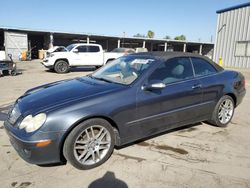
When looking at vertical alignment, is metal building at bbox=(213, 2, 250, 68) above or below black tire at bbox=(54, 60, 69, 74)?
above

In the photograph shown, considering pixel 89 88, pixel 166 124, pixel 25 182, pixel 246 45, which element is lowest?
pixel 25 182

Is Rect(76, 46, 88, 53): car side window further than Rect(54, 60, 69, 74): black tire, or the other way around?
Rect(76, 46, 88, 53): car side window

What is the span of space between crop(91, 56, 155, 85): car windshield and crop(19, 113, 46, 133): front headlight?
4.38 feet

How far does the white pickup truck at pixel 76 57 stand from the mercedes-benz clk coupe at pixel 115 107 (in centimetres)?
1080

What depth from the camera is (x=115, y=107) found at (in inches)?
128

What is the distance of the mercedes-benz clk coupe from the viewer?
291cm

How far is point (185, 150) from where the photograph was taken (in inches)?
149

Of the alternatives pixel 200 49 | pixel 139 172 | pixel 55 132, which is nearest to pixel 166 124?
pixel 139 172

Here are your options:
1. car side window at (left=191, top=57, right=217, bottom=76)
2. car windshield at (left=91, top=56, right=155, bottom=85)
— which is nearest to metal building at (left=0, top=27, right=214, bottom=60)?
car windshield at (left=91, top=56, right=155, bottom=85)

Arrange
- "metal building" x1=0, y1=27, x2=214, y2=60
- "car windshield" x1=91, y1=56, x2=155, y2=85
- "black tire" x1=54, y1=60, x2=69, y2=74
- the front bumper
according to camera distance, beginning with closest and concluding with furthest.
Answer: the front bumper < "car windshield" x1=91, y1=56, x2=155, y2=85 < "black tire" x1=54, y1=60, x2=69, y2=74 < "metal building" x1=0, y1=27, x2=214, y2=60

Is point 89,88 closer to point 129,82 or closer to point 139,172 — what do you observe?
point 129,82

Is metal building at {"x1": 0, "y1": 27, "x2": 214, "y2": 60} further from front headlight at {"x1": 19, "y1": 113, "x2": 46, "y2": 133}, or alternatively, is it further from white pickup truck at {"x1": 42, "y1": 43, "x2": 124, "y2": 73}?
front headlight at {"x1": 19, "y1": 113, "x2": 46, "y2": 133}

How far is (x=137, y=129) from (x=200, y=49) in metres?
47.6

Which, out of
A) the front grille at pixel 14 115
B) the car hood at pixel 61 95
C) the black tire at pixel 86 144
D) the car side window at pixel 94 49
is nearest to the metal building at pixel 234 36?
the car side window at pixel 94 49
